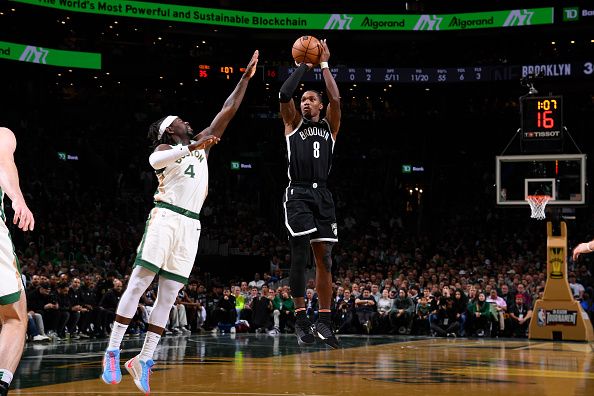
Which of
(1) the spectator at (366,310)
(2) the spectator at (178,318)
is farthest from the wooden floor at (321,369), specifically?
(1) the spectator at (366,310)

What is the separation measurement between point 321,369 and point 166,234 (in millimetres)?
4618

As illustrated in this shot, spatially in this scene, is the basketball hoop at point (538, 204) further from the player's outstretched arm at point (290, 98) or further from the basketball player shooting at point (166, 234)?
the basketball player shooting at point (166, 234)

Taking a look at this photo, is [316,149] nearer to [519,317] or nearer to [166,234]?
[166,234]

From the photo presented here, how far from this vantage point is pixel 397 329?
22.4 metres

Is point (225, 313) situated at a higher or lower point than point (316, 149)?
lower

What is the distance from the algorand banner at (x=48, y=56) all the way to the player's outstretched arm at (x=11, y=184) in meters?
25.3

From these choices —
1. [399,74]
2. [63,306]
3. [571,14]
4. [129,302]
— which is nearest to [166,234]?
[129,302]

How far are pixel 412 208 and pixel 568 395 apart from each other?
27.3 meters

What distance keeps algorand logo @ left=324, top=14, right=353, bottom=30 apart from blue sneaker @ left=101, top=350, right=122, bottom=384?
28.8 m

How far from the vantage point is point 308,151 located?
8008 millimetres

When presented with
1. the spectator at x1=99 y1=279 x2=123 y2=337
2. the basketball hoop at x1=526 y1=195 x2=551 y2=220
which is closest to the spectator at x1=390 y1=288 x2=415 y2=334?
the basketball hoop at x1=526 y1=195 x2=551 y2=220

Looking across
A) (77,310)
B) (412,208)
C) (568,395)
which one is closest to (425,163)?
(412,208)

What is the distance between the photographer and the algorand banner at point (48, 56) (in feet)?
96.7

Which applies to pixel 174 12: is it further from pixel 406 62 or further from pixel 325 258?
pixel 325 258
